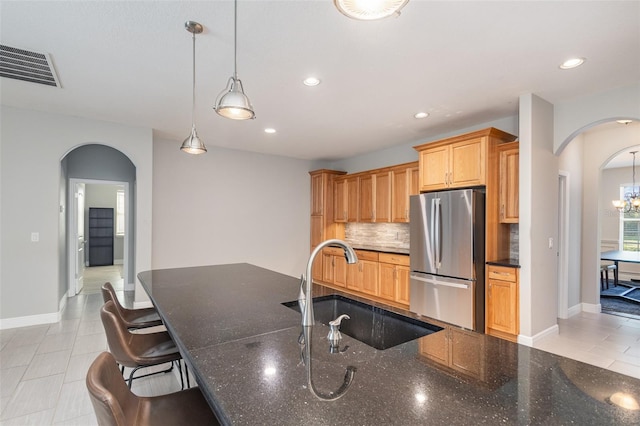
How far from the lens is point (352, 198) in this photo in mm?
5969

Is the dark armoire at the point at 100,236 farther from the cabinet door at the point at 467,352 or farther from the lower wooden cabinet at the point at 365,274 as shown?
the cabinet door at the point at 467,352

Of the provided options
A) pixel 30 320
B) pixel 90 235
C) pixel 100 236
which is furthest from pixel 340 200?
pixel 90 235

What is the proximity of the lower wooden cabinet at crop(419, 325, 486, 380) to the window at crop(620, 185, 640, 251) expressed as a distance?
30.4 feet

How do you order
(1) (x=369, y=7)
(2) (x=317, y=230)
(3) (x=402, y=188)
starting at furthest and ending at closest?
(2) (x=317, y=230) → (3) (x=402, y=188) → (1) (x=369, y=7)

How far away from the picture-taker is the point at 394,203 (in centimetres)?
514

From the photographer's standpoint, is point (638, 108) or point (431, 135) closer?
point (638, 108)

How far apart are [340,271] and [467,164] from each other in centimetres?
302

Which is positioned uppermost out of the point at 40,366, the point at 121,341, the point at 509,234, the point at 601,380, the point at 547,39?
the point at 547,39

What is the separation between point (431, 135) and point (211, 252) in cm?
418

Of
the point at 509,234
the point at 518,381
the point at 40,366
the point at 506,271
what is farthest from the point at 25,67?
the point at 509,234

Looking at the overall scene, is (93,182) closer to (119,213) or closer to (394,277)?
(119,213)

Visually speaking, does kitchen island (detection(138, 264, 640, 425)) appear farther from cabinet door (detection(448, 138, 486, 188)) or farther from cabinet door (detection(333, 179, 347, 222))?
cabinet door (detection(333, 179, 347, 222))

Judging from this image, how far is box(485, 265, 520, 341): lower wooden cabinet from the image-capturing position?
11.1 ft

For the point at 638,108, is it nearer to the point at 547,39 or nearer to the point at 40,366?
the point at 547,39
